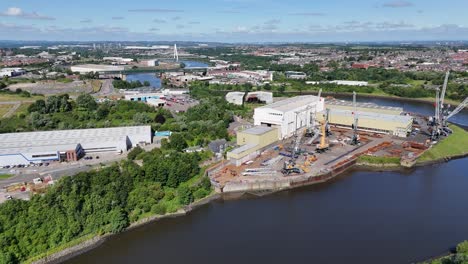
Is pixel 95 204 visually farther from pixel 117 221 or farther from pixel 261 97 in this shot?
pixel 261 97

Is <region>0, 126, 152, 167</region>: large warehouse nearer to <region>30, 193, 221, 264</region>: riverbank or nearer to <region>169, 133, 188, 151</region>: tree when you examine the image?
<region>169, 133, 188, 151</region>: tree

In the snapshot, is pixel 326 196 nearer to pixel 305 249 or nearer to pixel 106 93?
pixel 305 249

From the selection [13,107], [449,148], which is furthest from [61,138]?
[449,148]

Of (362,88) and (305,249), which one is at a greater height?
(362,88)

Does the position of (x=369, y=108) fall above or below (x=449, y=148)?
above

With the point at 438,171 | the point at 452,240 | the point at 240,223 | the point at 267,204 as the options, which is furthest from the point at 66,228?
the point at 438,171
